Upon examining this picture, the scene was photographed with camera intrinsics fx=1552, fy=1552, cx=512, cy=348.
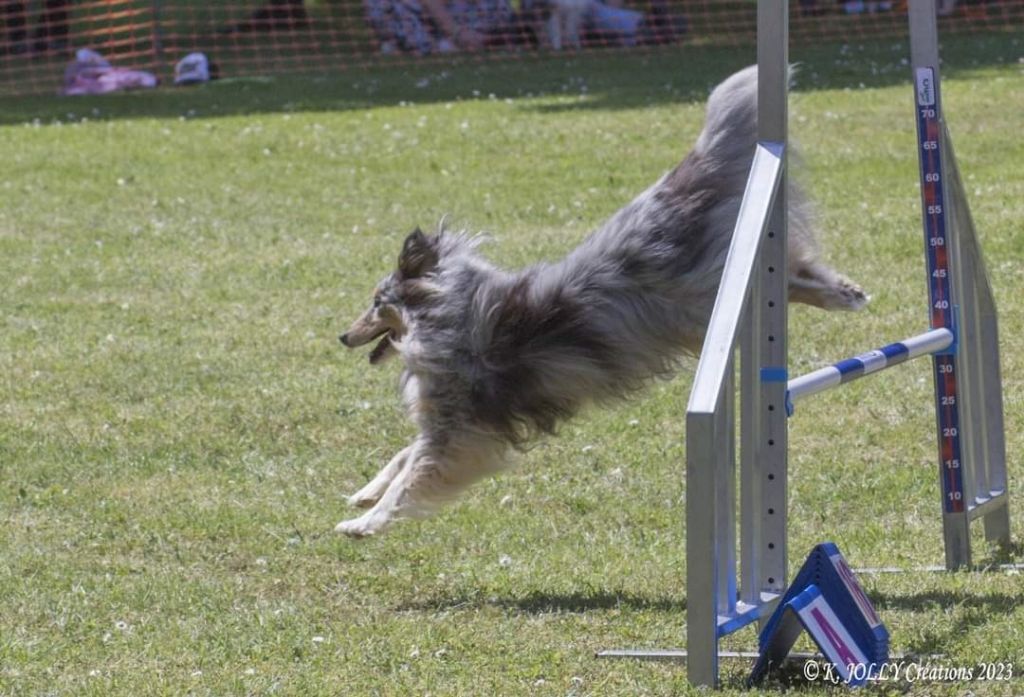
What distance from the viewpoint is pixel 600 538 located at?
5.81 m

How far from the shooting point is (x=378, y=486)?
6.03 m

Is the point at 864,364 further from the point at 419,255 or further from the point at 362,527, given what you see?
the point at 362,527

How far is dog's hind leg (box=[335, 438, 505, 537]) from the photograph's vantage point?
5.64 meters

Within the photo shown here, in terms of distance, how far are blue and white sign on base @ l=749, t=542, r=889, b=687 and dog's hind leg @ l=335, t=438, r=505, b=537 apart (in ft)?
6.10

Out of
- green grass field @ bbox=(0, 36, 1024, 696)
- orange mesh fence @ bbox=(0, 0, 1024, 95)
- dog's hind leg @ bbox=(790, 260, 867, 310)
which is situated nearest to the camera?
green grass field @ bbox=(0, 36, 1024, 696)

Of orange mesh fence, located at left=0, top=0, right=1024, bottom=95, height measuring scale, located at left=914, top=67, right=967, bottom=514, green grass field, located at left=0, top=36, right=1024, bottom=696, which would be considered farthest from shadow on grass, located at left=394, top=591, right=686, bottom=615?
orange mesh fence, located at left=0, top=0, right=1024, bottom=95

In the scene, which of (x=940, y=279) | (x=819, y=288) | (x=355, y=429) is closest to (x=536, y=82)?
(x=355, y=429)

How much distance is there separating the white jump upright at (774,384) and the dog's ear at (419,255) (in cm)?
186

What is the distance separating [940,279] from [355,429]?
3.17 meters

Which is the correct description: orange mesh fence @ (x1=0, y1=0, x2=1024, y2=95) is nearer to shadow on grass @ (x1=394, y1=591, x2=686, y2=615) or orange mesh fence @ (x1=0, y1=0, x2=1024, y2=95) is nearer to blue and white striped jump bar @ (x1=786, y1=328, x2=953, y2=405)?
shadow on grass @ (x1=394, y1=591, x2=686, y2=615)

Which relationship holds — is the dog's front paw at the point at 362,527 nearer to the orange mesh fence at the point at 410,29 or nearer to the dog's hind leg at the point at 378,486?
the dog's hind leg at the point at 378,486

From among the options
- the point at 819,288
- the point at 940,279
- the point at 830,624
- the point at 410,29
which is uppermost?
the point at 410,29

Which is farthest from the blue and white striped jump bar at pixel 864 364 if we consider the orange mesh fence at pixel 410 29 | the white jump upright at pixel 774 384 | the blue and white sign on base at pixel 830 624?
the orange mesh fence at pixel 410 29

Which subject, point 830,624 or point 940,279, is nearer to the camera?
point 830,624
